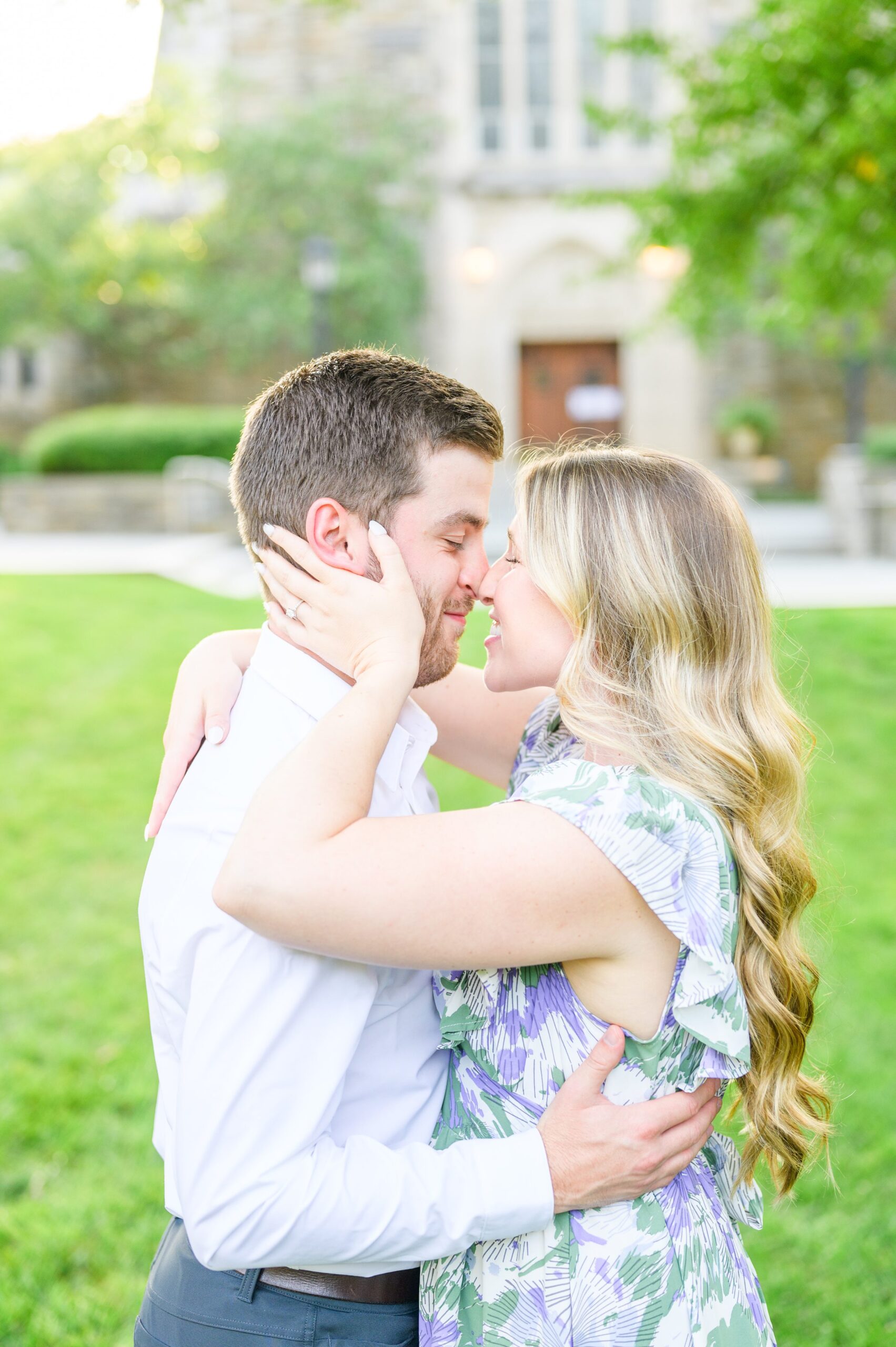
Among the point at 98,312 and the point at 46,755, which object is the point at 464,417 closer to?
the point at 46,755

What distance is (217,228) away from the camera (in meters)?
22.2

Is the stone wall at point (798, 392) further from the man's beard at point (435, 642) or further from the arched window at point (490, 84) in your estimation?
the man's beard at point (435, 642)

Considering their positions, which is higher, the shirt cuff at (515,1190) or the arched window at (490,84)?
the arched window at (490,84)

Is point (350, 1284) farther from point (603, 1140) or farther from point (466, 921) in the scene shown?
point (466, 921)

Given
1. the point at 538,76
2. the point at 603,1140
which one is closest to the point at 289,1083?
the point at 603,1140

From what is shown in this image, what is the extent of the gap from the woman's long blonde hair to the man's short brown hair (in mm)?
178

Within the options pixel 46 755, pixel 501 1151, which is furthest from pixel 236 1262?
pixel 46 755

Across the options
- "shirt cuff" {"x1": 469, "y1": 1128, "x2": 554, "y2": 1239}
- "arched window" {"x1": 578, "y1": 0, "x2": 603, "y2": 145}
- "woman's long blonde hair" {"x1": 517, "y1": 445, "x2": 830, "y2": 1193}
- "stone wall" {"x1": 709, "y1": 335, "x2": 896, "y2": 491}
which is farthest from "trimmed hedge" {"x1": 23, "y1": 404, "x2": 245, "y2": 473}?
"shirt cuff" {"x1": 469, "y1": 1128, "x2": 554, "y2": 1239}

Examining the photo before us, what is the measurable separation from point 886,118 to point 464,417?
20.1 feet

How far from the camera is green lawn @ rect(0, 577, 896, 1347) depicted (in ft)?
10.4

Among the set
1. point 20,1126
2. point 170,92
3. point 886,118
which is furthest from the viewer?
point 170,92

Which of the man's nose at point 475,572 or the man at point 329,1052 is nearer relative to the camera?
the man at point 329,1052

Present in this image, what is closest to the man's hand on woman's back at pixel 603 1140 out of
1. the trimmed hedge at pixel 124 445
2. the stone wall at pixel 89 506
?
the stone wall at pixel 89 506

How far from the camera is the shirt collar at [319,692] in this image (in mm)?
1691
